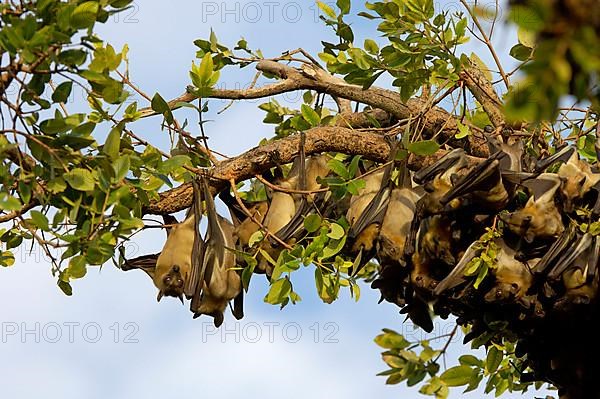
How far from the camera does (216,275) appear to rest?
526 centimetres

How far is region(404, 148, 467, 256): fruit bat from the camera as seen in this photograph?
4230 millimetres

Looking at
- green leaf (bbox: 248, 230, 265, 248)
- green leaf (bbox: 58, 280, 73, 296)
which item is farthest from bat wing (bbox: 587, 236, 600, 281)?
green leaf (bbox: 58, 280, 73, 296)

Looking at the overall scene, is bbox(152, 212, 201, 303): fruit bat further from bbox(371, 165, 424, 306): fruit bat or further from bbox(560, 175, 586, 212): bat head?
bbox(560, 175, 586, 212): bat head

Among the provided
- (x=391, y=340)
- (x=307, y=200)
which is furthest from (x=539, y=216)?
(x=307, y=200)

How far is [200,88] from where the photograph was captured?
15.9 ft

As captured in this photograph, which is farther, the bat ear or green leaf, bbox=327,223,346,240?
green leaf, bbox=327,223,346,240

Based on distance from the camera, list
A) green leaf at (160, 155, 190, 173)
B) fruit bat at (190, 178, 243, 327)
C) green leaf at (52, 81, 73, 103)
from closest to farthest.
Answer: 1. green leaf at (52, 81, 73, 103)
2. green leaf at (160, 155, 190, 173)
3. fruit bat at (190, 178, 243, 327)

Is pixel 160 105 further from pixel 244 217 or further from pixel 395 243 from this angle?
pixel 395 243

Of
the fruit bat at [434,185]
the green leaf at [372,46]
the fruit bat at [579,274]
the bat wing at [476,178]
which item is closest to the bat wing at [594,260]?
the fruit bat at [579,274]

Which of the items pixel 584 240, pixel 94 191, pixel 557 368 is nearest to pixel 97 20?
pixel 94 191

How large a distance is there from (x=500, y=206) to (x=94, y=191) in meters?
1.76

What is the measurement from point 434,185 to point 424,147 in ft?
0.61

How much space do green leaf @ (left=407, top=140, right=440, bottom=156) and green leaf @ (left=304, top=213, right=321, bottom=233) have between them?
1.81 feet

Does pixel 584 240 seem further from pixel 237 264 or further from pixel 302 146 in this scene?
pixel 237 264
